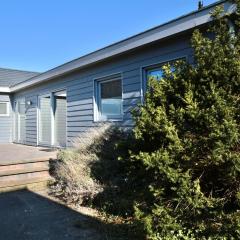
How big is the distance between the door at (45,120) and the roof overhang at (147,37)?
203 centimetres

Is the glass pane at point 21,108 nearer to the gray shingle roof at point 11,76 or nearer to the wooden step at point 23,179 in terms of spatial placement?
the gray shingle roof at point 11,76

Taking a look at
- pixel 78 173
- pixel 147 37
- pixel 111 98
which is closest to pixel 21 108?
pixel 111 98

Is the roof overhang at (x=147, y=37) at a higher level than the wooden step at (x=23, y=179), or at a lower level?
higher

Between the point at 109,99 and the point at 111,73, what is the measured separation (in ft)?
2.20

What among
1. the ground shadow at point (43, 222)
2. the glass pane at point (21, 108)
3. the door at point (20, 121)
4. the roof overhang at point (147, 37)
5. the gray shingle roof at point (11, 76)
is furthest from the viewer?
the gray shingle roof at point (11, 76)

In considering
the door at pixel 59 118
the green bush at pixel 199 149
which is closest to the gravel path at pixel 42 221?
the green bush at pixel 199 149

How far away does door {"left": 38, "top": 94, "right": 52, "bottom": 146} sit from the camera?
11973mm

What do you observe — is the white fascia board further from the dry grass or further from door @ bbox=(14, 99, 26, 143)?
the dry grass

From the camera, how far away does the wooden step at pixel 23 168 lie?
22.8 feet

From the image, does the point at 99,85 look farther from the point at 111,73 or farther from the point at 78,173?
the point at 78,173

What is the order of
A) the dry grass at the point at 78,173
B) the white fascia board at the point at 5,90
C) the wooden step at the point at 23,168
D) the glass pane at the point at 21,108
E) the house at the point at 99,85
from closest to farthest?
the dry grass at the point at 78,173 < the house at the point at 99,85 < the wooden step at the point at 23,168 < the glass pane at the point at 21,108 < the white fascia board at the point at 5,90

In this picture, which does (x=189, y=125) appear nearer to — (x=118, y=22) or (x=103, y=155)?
(x=103, y=155)

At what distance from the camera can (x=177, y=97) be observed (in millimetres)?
3840

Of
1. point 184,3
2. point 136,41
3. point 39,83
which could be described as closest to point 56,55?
point 39,83
